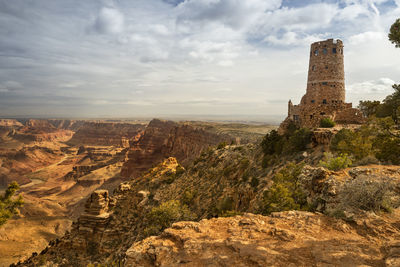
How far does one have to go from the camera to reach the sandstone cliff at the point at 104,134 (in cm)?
16750

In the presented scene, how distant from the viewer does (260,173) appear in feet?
64.0

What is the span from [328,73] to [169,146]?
67.9 m

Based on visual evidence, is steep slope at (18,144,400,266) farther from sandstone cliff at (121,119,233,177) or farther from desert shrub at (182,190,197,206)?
sandstone cliff at (121,119,233,177)

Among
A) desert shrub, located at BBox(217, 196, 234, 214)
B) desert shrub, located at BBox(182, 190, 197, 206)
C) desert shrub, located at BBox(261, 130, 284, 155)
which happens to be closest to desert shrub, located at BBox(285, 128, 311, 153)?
desert shrub, located at BBox(261, 130, 284, 155)

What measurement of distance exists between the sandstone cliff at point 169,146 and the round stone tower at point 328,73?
35.9 m

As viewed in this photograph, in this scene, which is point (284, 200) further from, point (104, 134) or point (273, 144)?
point (104, 134)

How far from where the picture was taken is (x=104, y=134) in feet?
569

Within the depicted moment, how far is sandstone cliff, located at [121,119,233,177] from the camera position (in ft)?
231

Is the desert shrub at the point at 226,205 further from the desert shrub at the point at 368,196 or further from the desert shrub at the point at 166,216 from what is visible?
the desert shrub at the point at 368,196

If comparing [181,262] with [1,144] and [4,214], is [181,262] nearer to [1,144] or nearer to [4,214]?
[4,214]

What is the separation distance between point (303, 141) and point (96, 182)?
84421 millimetres

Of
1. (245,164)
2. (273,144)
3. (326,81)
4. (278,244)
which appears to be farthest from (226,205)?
(326,81)

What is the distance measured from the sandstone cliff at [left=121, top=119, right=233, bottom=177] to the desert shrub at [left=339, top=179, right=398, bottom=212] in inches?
2090

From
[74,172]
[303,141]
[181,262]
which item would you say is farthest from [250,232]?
[74,172]
